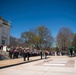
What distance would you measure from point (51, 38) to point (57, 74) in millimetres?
58914

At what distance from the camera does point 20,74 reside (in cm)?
1265

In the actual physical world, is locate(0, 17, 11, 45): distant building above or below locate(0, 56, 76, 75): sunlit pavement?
above

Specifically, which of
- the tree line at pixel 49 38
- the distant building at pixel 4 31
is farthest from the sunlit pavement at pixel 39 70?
the tree line at pixel 49 38

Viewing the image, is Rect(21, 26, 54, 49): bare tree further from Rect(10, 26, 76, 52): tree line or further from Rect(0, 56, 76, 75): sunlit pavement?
Rect(0, 56, 76, 75): sunlit pavement

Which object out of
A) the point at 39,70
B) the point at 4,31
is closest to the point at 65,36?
the point at 4,31

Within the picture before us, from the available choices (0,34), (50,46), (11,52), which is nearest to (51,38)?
(50,46)

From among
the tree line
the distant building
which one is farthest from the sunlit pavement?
the tree line

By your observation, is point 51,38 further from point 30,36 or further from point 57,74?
point 57,74

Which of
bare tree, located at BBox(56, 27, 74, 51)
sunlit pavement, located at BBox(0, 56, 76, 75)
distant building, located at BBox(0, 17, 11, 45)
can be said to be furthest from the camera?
bare tree, located at BBox(56, 27, 74, 51)

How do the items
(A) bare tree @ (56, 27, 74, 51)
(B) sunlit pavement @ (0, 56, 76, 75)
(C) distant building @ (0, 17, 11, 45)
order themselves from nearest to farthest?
(B) sunlit pavement @ (0, 56, 76, 75)
(C) distant building @ (0, 17, 11, 45)
(A) bare tree @ (56, 27, 74, 51)

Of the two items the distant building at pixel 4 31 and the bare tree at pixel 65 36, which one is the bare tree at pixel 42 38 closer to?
the bare tree at pixel 65 36

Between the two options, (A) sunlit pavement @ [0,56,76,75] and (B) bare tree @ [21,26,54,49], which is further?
(B) bare tree @ [21,26,54,49]

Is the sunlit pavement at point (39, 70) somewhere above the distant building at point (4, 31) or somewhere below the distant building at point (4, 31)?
below

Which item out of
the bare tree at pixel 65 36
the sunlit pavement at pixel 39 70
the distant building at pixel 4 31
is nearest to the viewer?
the sunlit pavement at pixel 39 70
